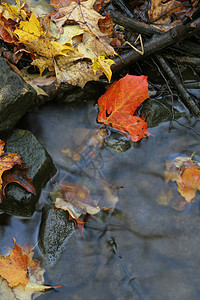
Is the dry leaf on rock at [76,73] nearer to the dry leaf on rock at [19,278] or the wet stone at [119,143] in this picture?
the wet stone at [119,143]

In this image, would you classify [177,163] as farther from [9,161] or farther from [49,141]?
[9,161]

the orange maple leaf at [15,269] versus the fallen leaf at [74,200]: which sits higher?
the orange maple leaf at [15,269]

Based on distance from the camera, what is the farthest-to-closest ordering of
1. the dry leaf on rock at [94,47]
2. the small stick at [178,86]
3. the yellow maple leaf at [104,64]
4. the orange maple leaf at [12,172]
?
the small stick at [178,86] → the dry leaf on rock at [94,47] → the yellow maple leaf at [104,64] → the orange maple leaf at [12,172]

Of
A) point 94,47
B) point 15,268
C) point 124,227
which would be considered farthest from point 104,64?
point 15,268

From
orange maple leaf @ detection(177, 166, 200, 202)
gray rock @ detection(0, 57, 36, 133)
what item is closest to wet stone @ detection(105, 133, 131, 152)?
orange maple leaf @ detection(177, 166, 200, 202)

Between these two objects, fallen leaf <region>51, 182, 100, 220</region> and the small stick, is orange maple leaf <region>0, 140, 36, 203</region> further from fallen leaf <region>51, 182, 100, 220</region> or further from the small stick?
the small stick

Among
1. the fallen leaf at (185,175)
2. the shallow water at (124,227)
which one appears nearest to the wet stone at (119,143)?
the shallow water at (124,227)

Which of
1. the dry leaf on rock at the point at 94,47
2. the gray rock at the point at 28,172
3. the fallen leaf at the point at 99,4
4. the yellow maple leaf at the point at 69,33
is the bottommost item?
the gray rock at the point at 28,172

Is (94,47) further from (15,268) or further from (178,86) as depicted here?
(15,268)
